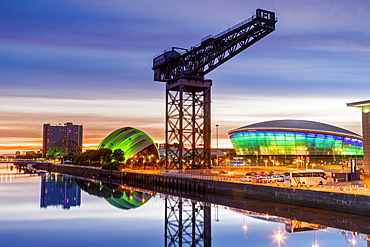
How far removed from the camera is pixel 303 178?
1533 inches

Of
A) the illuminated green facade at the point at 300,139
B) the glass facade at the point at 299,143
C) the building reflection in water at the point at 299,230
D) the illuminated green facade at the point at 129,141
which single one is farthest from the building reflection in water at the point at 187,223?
the glass facade at the point at 299,143

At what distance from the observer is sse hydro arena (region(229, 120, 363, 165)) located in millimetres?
110750

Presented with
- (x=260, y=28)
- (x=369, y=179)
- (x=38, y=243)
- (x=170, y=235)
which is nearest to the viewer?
(x=38, y=243)

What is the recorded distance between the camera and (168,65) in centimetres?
6344

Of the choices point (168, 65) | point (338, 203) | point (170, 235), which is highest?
point (168, 65)

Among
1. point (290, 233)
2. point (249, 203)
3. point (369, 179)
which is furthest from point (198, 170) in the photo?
point (290, 233)

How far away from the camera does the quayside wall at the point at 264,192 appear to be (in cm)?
2902

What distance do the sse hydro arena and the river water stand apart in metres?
73.3

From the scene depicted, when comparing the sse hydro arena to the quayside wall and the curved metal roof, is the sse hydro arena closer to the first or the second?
the curved metal roof

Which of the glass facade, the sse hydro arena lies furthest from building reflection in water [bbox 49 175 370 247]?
the glass facade

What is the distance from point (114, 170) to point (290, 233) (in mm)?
64848

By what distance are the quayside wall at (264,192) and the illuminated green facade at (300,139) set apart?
54.5 meters

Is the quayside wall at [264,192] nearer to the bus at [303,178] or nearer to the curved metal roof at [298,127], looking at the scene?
the bus at [303,178]

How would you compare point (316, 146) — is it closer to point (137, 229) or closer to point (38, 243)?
point (137, 229)
